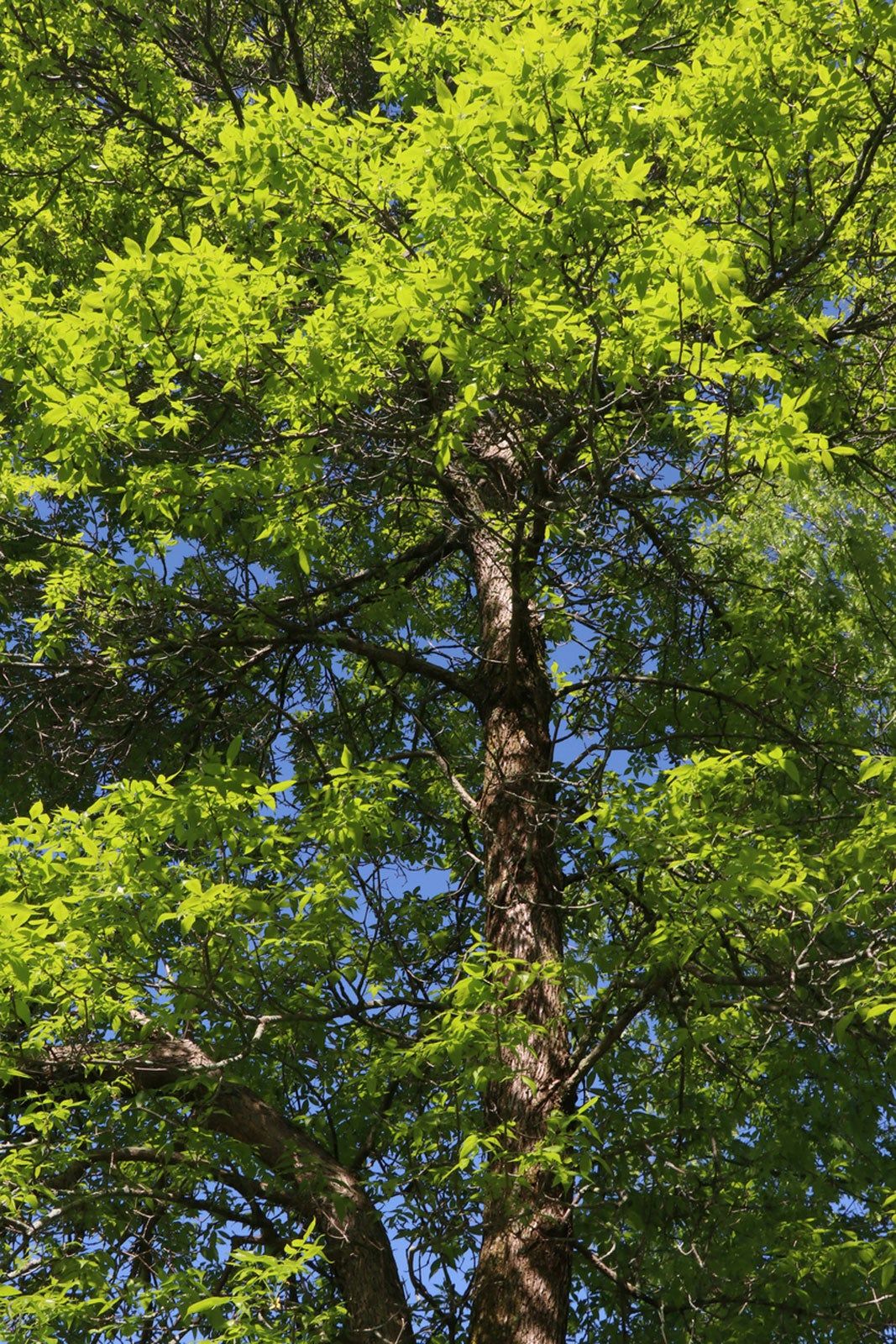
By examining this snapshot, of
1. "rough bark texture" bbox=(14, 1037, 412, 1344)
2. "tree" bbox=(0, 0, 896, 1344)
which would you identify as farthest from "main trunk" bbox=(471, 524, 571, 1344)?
"rough bark texture" bbox=(14, 1037, 412, 1344)

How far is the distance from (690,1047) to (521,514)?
2.74 metres

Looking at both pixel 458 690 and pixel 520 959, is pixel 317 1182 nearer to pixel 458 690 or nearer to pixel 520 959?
pixel 520 959

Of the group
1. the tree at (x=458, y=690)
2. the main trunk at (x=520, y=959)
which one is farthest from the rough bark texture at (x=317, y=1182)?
the main trunk at (x=520, y=959)

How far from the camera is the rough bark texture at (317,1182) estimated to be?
6066 mm

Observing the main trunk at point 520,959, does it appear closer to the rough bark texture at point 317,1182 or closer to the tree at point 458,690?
the tree at point 458,690

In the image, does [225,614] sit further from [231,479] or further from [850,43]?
[850,43]

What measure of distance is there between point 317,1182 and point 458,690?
2976 mm

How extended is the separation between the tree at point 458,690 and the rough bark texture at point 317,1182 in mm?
31

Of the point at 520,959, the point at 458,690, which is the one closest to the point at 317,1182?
the point at 520,959

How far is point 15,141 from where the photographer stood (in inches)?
327

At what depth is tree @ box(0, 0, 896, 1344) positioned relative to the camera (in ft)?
16.6

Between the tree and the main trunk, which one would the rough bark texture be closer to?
the tree

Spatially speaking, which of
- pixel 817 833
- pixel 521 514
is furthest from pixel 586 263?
pixel 817 833

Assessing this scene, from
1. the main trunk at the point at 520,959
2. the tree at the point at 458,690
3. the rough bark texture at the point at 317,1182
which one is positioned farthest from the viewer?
the rough bark texture at the point at 317,1182
